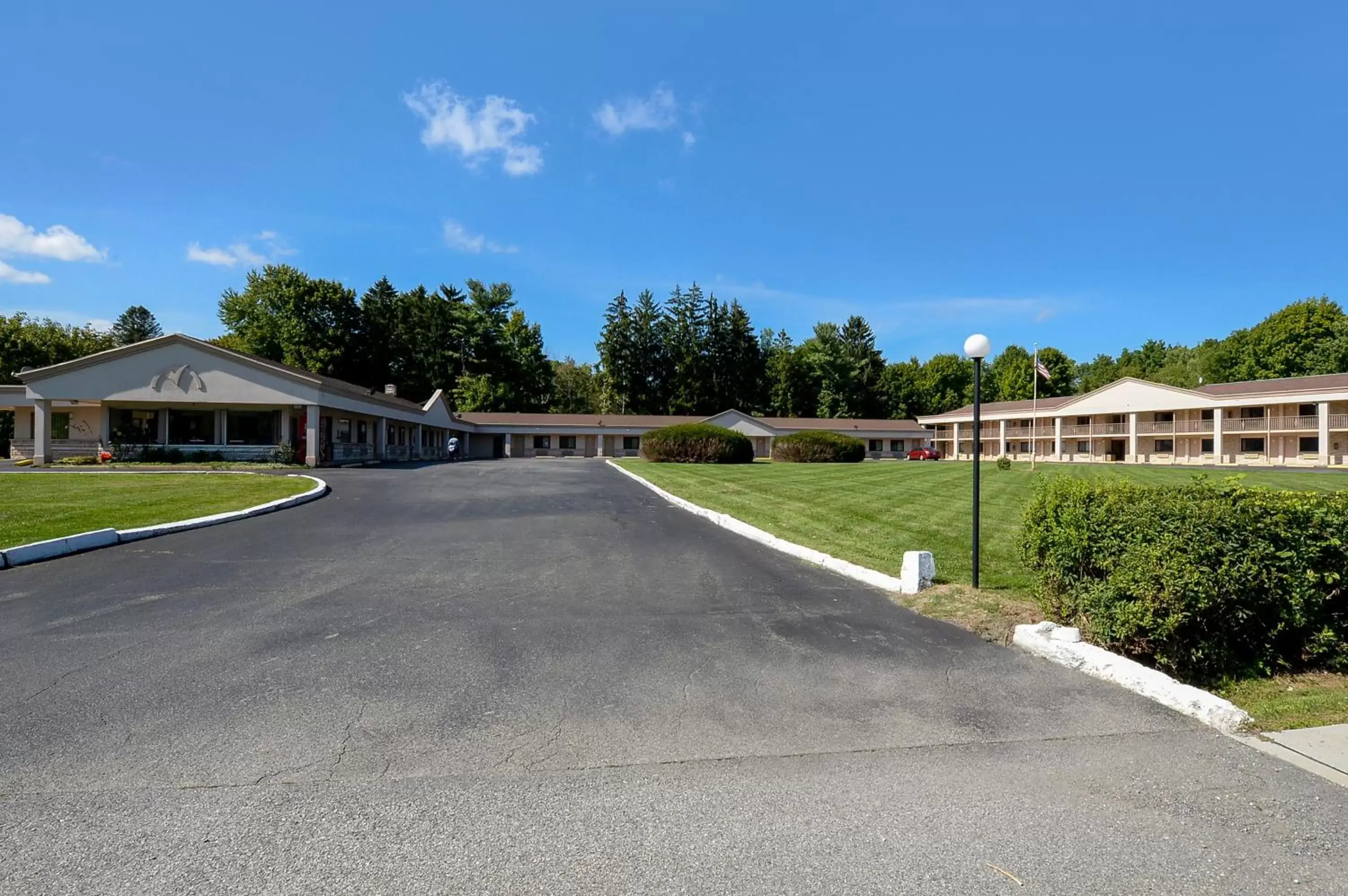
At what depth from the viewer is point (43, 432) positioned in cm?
2994

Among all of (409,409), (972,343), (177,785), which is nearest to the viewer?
(177,785)

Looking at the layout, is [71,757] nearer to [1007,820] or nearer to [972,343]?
[1007,820]

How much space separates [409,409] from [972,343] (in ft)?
133

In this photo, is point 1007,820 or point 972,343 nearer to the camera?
point 1007,820

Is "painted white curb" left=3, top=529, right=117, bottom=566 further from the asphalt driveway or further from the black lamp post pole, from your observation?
the black lamp post pole

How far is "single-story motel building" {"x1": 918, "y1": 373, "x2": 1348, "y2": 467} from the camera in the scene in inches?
1907

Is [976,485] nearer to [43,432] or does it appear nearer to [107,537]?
Answer: [107,537]

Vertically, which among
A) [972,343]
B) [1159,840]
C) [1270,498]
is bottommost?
[1159,840]

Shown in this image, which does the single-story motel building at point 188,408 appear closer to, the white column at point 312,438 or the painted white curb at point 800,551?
the white column at point 312,438

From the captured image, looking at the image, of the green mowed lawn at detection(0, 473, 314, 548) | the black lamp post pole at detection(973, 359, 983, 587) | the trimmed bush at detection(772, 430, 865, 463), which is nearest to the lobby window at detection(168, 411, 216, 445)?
the green mowed lawn at detection(0, 473, 314, 548)

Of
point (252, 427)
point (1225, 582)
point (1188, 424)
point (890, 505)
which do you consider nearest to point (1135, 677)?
point (1225, 582)

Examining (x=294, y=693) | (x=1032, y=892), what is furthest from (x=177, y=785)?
(x=1032, y=892)

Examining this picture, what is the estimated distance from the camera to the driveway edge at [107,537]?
27.6 feet

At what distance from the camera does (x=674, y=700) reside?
431 centimetres
